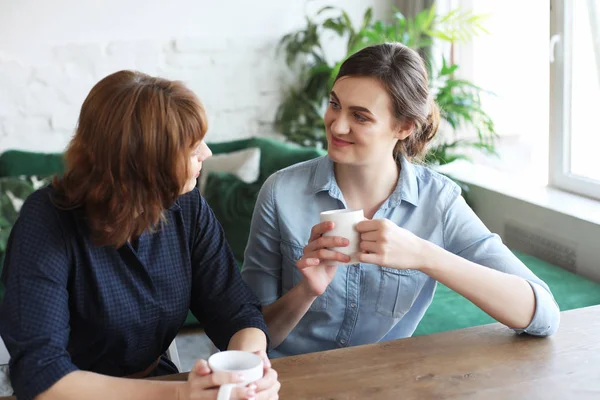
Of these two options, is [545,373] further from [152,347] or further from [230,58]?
[230,58]

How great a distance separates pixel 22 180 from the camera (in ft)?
9.82

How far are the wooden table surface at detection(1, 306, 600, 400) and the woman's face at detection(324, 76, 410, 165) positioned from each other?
16.7 inches

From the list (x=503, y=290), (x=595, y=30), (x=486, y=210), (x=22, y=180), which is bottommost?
(x=486, y=210)

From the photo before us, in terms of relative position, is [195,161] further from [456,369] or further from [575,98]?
[575,98]

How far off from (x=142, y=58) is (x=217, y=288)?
2.42 metres

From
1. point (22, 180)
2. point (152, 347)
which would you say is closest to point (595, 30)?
point (152, 347)

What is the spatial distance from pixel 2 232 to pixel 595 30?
2.45m

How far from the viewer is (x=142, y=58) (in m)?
3.56

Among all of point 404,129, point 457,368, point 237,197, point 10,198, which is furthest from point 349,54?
point 457,368

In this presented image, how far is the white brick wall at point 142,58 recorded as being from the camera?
3.40 m

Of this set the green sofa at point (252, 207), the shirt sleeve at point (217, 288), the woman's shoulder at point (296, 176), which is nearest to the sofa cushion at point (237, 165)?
the green sofa at point (252, 207)

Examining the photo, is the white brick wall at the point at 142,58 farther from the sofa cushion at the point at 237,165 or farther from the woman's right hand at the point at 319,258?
the woman's right hand at the point at 319,258

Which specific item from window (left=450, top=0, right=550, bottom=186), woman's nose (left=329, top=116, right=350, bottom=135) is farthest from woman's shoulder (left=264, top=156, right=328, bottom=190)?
window (left=450, top=0, right=550, bottom=186)

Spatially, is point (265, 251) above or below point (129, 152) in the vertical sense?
below
